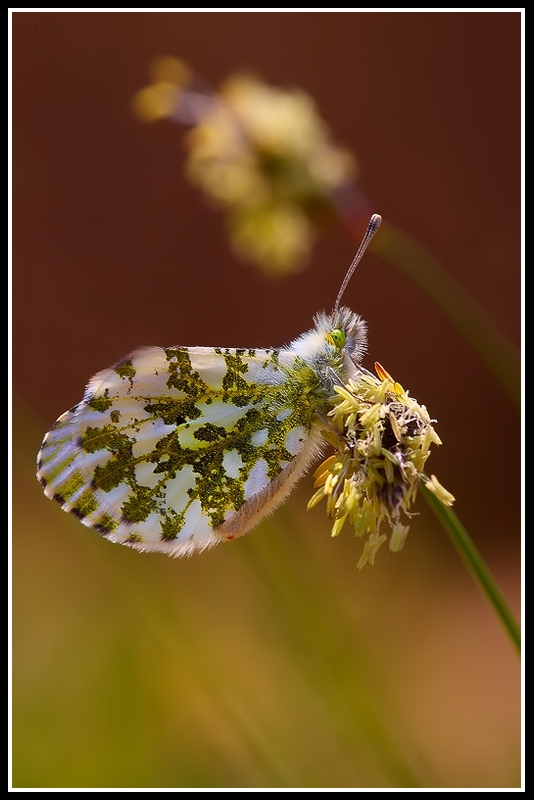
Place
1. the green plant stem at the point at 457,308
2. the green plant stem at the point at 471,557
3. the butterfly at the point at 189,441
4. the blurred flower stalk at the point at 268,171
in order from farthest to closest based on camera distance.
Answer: the blurred flower stalk at the point at 268,171 → the green plant stem at the point at 457,308 → the butterfly at the point at 189,441 → the green plant stem at the point at 471,557

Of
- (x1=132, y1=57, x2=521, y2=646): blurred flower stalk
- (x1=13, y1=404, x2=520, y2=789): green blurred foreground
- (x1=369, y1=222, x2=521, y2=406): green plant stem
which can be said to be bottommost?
(x1=13, y1=404, x2=520, y2=789): green blurred foreground

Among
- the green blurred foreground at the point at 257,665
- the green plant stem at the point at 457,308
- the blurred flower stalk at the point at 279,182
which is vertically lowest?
the green blurred foreground at the point at 257,665

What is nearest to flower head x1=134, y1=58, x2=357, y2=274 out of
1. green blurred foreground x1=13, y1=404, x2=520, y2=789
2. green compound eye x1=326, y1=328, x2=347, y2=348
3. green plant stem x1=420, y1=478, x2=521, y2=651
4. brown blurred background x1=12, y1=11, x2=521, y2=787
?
green compound eye x1=326, y1=328, x2=347, y2=348

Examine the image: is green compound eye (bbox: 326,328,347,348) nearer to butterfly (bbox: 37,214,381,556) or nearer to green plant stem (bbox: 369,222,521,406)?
butterfly (bbox: 37,214,381,556)

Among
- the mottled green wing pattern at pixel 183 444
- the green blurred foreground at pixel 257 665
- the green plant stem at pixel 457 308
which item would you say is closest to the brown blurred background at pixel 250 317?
the green blurred foreground at pixel 257 665

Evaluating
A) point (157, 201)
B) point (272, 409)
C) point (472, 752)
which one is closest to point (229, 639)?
point (472, 752)

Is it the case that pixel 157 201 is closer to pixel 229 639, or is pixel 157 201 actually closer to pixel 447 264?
pixel 447 264

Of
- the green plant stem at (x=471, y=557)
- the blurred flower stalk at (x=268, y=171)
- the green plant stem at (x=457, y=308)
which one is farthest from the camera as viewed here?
the blurred flower stalk at (x=268, y=171)

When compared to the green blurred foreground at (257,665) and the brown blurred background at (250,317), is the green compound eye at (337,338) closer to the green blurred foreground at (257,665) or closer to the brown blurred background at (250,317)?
the green blurred foreground at (257,665)
